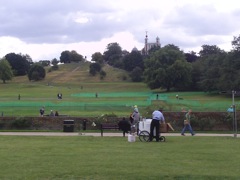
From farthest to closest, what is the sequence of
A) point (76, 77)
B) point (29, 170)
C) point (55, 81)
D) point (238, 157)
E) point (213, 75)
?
point (76, 77) < point (55, 81) < point (213, 75) < point (238, 157) < point (29, 170)

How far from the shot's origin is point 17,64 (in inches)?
6865

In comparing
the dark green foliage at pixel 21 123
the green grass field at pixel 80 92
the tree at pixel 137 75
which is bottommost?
the dark green foliage at pixel 21 123

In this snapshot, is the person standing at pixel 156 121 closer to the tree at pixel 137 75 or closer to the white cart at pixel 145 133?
the white cart at pixel 145 133

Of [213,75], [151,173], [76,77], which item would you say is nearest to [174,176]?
[151,173]

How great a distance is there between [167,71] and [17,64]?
77.4 meters

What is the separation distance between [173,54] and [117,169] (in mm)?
111356

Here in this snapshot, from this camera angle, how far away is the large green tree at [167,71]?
11306cm

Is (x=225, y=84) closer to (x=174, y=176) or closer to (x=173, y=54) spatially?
(x=173, y=54)

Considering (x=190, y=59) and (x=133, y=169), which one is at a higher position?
(x=190, y=59)

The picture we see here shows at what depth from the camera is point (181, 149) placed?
18250mm

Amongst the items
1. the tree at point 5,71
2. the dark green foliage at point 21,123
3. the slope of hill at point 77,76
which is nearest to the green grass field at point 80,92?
the slope of hill at point 77,76

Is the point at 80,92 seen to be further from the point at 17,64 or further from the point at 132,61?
the point at 17,64

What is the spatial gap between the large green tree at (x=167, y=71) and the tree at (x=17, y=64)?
6736 cm

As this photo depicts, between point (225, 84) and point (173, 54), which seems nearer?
point (225, 84)
